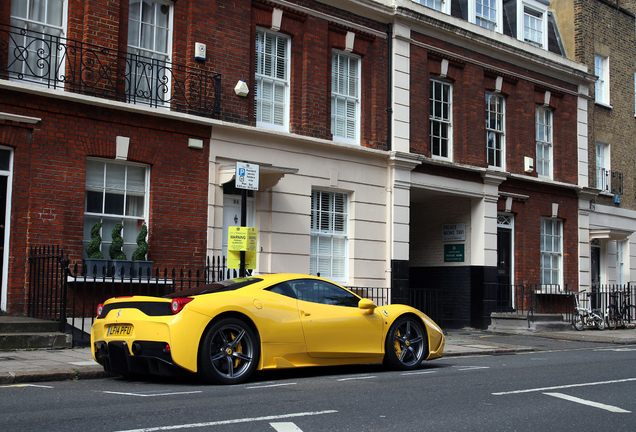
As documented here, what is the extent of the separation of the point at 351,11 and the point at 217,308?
1094 cm

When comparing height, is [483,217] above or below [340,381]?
above

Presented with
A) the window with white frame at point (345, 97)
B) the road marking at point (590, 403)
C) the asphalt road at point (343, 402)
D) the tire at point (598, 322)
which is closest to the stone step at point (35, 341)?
the asphalt road at point (343, 402)

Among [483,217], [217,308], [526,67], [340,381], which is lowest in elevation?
[340,381]

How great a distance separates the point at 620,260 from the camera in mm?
24312

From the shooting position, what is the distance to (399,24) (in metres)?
17.6

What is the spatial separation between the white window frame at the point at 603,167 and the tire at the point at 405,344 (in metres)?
15.9

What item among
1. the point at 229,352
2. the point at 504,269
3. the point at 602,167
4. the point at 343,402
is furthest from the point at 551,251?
the point at 343,402

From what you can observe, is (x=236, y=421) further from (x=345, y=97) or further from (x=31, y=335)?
(x=345, y=97)

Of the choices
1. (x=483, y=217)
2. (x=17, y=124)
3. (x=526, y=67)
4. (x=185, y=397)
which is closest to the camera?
(x=185, y=397)

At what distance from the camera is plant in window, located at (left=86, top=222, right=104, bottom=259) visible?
12.1 m

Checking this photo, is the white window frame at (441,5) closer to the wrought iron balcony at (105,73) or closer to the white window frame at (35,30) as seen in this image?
the wrought iron balcony at (105,73)

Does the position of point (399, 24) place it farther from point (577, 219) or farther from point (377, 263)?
point (577, 219)

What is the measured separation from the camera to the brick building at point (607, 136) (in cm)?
2303

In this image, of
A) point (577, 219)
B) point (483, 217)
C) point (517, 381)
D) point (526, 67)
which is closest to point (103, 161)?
point (517, 381)
